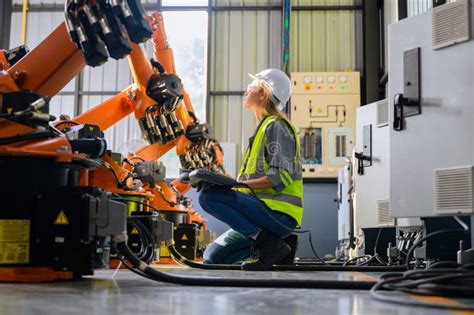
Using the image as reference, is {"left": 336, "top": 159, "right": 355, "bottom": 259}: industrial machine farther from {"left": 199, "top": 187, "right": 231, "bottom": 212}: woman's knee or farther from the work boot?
{"left": 199, "top": 187, "right": 231, "bottom": 212}: woman's knee

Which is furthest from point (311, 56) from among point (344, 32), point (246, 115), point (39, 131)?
point (39, 131)

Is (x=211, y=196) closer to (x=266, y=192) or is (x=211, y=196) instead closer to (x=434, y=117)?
(x=266, y=192)

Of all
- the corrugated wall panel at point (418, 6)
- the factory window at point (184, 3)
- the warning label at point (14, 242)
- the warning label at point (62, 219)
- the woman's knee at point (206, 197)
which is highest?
the factory window at point (184, 3)

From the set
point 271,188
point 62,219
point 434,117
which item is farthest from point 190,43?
point 62,219

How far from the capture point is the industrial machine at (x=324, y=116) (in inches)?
437

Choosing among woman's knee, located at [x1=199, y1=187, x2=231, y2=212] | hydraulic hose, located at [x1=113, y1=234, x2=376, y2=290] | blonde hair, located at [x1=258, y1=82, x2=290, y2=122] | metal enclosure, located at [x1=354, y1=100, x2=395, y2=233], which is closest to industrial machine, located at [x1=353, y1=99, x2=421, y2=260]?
metal enclosure, located at [x1=354, y1=100, x2=395, y2=233]

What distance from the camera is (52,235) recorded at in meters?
2.40

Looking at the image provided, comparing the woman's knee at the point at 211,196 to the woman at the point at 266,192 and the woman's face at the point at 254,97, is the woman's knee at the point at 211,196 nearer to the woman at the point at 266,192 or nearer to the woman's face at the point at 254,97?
the woman at the point at 266,192

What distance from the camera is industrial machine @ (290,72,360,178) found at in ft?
36.4

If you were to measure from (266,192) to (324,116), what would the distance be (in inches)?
297

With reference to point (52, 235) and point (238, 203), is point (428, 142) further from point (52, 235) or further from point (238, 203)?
point (52, 235)

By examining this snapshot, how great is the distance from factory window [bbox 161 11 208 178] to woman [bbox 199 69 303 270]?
762cm

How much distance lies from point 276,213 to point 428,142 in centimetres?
94

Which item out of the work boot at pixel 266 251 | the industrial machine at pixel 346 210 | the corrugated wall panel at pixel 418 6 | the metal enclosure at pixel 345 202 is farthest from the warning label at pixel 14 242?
the metal enclosure at pixel 345 202
